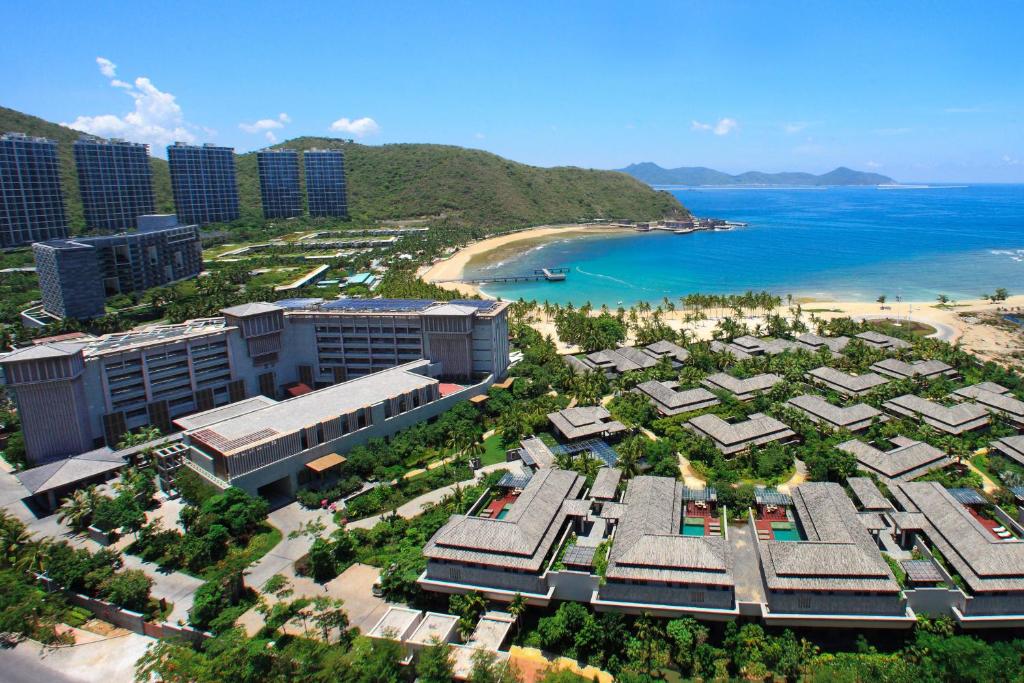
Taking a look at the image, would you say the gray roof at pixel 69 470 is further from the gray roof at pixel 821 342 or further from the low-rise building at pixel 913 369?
the gray roof at pixel 821 342

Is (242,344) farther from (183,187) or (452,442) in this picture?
(183,187)

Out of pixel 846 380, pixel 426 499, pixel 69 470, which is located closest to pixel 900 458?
pixel 846 380

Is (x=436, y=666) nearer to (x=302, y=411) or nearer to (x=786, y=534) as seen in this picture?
(x=786, y=534)

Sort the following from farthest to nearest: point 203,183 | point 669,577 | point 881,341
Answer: point 203,183, point 881,341, point 669,577

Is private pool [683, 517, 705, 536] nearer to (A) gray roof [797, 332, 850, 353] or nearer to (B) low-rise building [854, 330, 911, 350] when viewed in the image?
(A) gray roof [797, 332, 850, 353]

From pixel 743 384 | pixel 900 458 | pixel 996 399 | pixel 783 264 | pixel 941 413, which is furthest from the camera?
pixel 783 264

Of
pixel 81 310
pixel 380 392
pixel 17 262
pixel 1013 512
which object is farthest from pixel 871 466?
pixel 17 262
